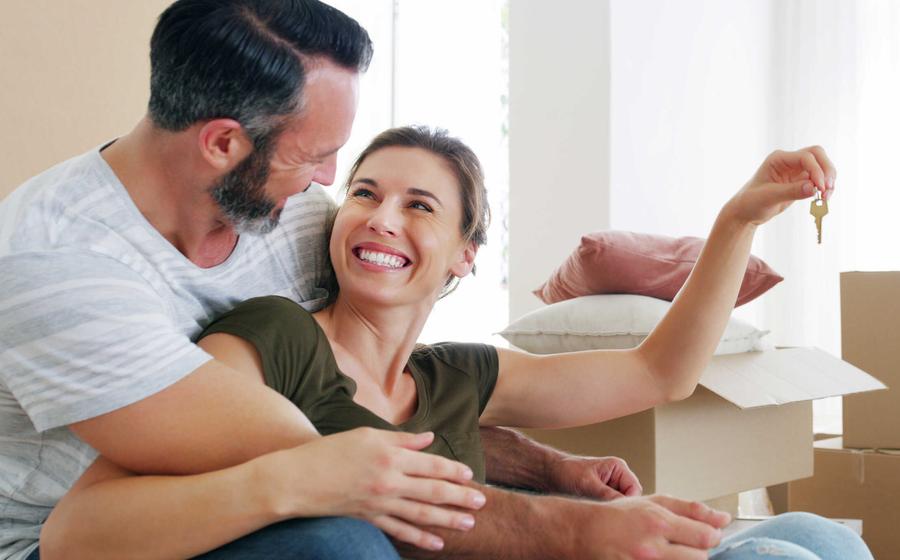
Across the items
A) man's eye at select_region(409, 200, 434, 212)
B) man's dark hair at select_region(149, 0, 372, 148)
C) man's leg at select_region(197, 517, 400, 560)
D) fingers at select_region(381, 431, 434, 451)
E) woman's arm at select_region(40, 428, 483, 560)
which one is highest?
man's dark hair at select_region(149, 0, 372, 148)

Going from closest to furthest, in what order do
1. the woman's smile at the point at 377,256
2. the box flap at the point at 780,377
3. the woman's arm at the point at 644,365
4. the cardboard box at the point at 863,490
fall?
the woman's smile at the point at 377,256
the woman's arm at the point at 644,365
the box flap at the point at 780,377
the cardboard box at the point at 863,490

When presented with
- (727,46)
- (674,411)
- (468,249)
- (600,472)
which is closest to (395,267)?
(468,249)

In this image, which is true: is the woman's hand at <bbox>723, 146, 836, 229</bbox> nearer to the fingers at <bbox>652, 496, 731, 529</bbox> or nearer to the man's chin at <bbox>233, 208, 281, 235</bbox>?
the fingers at <bbox>652, 496, 731, 529</bbox>

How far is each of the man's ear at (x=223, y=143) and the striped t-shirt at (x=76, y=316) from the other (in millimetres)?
110

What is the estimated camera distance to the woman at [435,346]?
121 centimetres

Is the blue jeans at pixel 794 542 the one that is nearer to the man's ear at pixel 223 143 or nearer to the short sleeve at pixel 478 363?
the short sleeve at pixel 478 363

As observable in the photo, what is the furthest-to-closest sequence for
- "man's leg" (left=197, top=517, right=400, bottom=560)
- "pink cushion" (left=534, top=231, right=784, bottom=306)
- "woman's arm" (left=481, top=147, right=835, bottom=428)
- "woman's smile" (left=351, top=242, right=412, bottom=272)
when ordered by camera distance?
"pink cushion" (left=534, top=231, right=784, bottom=306) → "woman's arm" (left=481, top=147, right=835, bottom=428) → "woman's smile" (left=351, top=242, right=412, bottom=272) → "man's leg" (left=197, top=517, right=400, bottom=560)

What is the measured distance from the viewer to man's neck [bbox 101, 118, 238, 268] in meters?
1.18

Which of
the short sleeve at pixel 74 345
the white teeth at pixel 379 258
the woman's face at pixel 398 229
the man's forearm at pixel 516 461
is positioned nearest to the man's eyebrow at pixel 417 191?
the woman's face at pixel 398 229

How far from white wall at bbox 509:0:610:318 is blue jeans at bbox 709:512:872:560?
2.19 metres

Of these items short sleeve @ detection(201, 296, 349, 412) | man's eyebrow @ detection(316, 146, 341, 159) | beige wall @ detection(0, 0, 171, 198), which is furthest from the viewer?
beige wall @ detection(0, 0, 171, 198)

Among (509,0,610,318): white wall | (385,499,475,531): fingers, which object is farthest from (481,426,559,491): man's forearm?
(509,0,610,318): white wall

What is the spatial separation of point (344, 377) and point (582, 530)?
390 mm

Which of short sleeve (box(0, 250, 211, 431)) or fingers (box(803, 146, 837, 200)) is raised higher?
fingers (box(803, 146, 837, 200))
